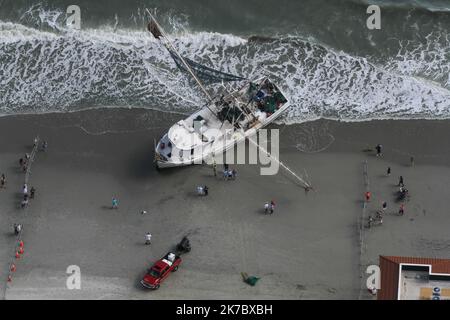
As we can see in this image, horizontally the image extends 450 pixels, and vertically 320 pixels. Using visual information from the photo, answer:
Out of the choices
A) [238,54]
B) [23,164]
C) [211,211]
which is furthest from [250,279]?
[238,54]

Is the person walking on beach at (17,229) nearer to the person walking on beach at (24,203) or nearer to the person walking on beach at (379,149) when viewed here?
the person walking on beach at (24,203)

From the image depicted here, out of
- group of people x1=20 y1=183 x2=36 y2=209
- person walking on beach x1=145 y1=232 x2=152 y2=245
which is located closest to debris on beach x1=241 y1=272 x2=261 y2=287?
person walking on beach x1=145 y1=232 x2=152 y2=245

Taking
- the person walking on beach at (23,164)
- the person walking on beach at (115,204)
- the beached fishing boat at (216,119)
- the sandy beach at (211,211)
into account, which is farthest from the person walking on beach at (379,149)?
the person walking on beach at (23,164)

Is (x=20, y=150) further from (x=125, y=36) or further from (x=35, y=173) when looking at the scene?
(x=125, y=36)

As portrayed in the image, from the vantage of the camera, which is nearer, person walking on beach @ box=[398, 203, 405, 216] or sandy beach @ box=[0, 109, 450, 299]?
sandy beach @ box=[0, 109, 450, 299]

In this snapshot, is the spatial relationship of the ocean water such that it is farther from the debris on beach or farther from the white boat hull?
the debris on beach

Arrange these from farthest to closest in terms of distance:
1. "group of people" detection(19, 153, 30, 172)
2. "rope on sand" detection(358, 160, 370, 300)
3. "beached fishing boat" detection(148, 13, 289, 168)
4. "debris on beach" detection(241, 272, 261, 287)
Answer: "group of people" detection(19, 153, 30, 172) → "beached fishing boat" detection(148, 13, 289, 168) → "rope on sand" detection(358, 160, 370, 300) → "debris on beach" detection(241, 272, 261, 287)

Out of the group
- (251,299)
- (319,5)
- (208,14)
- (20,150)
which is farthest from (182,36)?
(251,299)
